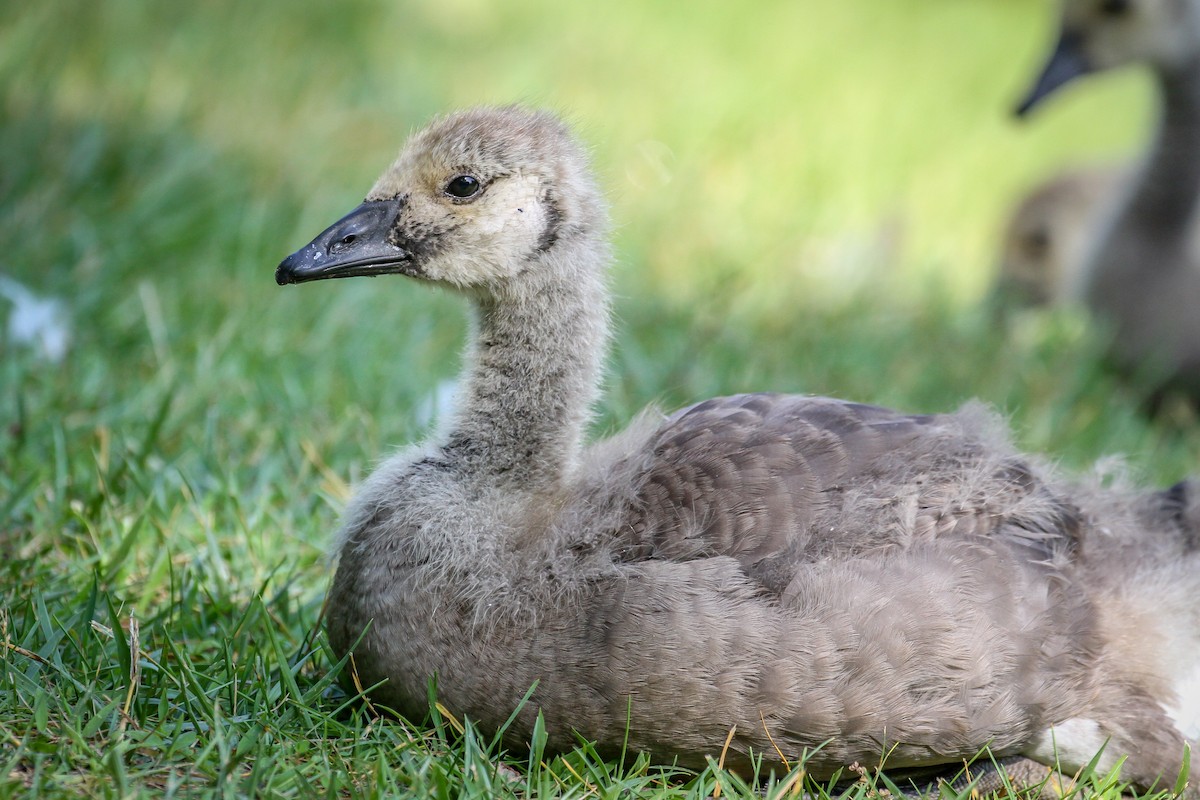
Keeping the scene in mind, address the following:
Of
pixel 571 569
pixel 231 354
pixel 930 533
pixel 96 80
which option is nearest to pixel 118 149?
pixel 96 80

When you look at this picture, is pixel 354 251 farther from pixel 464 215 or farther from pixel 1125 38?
pixel 1125 38

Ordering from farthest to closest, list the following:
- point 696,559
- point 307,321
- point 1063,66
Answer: point 1063,66, point 307,321, point 696,559

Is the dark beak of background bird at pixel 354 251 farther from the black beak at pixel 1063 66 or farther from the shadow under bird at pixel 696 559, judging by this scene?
the black beak at pixel 1063 66

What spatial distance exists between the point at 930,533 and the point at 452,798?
101 centimetres

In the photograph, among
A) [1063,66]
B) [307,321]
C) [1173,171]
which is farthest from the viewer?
[1063,66]

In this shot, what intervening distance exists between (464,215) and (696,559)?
83 cm

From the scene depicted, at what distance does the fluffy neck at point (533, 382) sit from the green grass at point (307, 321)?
0.48 m

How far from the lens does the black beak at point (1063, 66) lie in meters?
6.09

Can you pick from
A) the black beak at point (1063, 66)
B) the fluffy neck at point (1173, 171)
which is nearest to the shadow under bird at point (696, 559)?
the fluffy neck at point (1173, 171)

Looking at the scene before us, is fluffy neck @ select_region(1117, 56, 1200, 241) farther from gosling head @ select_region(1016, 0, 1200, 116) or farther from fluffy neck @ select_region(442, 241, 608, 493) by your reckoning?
fluffy neck @ select_region(442, 241, 608, 493)

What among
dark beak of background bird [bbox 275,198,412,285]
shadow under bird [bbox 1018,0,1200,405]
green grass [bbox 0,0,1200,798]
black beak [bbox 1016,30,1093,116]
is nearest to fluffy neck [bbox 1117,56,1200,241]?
shadow under bird [bbox 1018,0,1200,405]

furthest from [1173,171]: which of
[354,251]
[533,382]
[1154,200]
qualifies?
[354,251]

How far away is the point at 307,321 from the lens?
463cm

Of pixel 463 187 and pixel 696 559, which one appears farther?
pixel 463 187
